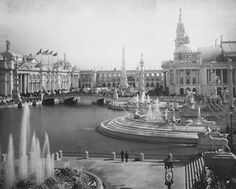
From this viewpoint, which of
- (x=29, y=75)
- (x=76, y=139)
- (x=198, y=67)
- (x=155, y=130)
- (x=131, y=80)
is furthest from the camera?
(x=131, y=80)

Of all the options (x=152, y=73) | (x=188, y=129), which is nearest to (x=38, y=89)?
(x=152, y=73)

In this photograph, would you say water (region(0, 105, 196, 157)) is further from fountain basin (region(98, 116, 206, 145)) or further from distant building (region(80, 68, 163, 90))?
distant building (region(80, 68, 163, 90))

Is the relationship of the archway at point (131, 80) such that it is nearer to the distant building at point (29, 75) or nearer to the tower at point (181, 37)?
the distant building at point (29, 75)

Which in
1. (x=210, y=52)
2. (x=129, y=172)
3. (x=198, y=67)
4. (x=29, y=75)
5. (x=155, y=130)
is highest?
(x=210, y=52)

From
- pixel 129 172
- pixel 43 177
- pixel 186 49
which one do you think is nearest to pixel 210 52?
pixel 186 49

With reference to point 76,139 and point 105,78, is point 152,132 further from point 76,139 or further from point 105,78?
point 105,78

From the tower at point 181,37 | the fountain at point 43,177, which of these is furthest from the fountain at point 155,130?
the tower at point 181,37
